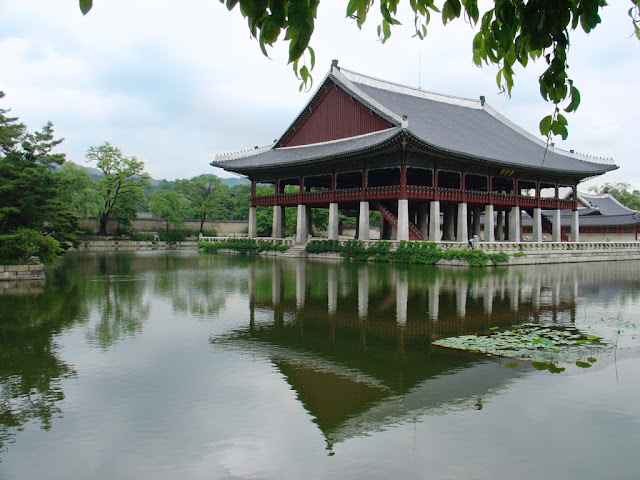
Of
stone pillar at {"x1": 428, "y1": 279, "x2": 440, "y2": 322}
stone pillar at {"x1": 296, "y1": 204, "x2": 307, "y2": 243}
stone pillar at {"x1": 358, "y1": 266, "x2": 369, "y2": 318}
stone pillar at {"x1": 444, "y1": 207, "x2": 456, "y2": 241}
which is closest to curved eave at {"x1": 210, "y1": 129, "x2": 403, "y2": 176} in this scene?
stone pillar at {"x1": 296, "y1": 204, "x2": 307, "y2": 243}

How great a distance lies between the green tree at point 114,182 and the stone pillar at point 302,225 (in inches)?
1082

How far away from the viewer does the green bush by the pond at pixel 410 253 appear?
33.2 metres

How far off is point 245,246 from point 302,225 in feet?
19.5

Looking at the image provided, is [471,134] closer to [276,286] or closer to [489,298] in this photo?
[276,286]

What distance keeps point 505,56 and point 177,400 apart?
604cm

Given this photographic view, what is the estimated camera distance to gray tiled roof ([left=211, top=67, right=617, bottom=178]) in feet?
136

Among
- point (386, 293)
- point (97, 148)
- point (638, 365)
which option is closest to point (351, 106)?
point (386, 293)

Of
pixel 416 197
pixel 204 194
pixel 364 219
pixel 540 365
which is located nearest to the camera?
pixel 540 365

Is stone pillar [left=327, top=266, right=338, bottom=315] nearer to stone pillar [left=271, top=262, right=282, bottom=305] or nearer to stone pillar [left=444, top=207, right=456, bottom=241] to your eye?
stone pillar [left=271, top=262, right=282, bottom=305]

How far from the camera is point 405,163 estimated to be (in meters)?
38.6

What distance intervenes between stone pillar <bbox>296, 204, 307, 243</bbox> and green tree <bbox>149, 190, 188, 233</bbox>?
29773 mm

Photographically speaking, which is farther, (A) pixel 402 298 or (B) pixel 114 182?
(B) pixel 114 182

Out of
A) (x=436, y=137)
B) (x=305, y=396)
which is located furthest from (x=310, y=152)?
(x=305, y=396)

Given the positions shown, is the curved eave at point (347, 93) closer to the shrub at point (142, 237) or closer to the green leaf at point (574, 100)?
the shrub at point (142, 237)
